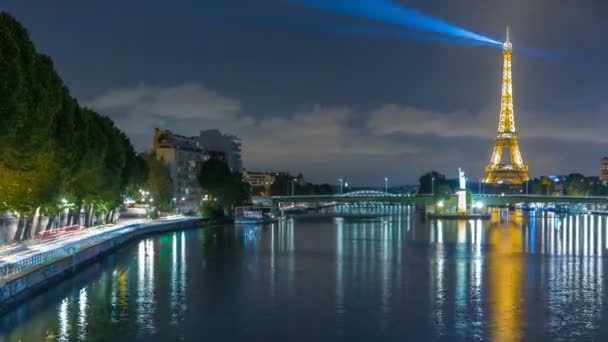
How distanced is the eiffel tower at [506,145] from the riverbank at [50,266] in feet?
319

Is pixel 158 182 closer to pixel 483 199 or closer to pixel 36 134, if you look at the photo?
pixel 483 199

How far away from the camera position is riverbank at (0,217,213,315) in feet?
82.8

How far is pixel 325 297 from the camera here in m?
28.3

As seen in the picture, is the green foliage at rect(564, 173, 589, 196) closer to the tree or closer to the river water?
the tree

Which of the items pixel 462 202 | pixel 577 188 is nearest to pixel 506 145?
pixel 577 188

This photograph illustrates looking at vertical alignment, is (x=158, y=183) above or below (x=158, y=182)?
below

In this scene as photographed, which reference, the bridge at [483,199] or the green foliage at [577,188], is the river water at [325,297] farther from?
the green foliage at [577,188]

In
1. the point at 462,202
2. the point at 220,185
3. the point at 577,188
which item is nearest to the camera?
the point at 220,185

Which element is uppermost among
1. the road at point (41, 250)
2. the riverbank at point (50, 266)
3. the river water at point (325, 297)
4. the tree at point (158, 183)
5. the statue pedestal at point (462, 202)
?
the tree at point (158, 183)

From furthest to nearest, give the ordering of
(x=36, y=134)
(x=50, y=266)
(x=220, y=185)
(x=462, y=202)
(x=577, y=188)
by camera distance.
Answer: (x=577, y=188), (x=462, y=202), (x=220, y=185), (x=50, y=266), (x=36, y=134)

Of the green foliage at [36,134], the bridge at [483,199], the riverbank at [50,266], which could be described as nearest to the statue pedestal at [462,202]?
the bridge at [483,199]

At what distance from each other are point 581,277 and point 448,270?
6.00m

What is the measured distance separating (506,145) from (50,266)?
119 m

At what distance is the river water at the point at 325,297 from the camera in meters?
22.3
